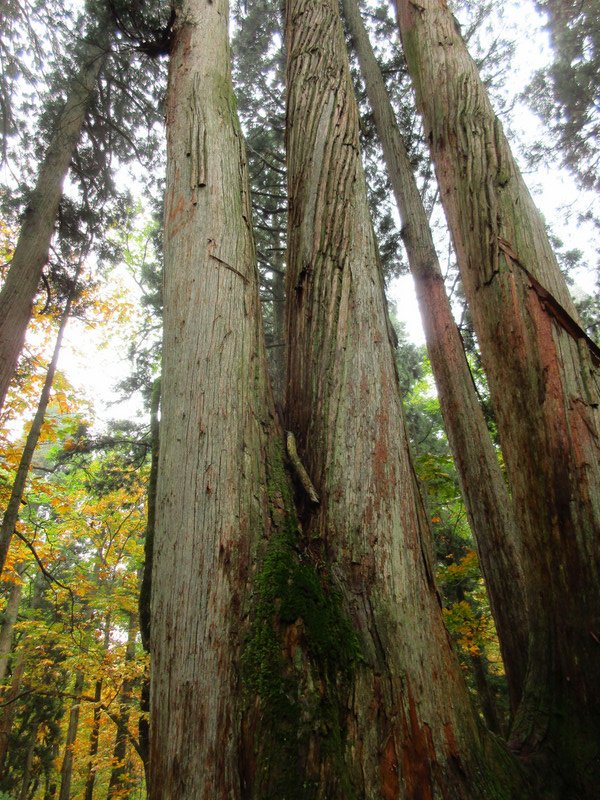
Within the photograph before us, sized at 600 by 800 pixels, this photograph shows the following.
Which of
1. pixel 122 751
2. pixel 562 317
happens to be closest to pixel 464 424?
pixel 562 317

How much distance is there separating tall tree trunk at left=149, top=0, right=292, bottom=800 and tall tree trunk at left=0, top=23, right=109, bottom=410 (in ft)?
12.7

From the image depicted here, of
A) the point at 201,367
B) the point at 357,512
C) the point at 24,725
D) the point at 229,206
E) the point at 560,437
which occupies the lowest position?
the point at 24,725

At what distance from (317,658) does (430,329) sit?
4.08 m

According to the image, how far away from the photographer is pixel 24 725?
1091 cm

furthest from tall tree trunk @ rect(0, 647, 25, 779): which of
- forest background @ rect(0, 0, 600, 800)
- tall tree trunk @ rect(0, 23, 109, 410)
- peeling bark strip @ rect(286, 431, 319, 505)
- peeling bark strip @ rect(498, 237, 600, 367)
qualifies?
peeling bark strip @ rect(498, 237, 600, 367)

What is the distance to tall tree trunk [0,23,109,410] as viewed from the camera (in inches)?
221

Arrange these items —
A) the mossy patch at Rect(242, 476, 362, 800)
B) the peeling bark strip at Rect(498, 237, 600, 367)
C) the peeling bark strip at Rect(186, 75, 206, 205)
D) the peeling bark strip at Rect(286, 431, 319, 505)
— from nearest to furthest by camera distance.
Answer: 1. the mossy patch at Rect(242, 476, 362, 800)
2. the peeling bark strip at Rect(286, 431, 319, 505)
3. the peeling bark strip at Rect(498, 237, 600, 367)
4. the peeling bark strip at Rect(186, 75, 206, 205)

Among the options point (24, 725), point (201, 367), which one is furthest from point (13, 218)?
point (24, 725)

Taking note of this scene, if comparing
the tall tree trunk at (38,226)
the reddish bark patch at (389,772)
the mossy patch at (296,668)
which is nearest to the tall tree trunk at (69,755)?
the tall tree trunk at (38,226)

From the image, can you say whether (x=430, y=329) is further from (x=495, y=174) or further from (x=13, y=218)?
(x=13, y=218)

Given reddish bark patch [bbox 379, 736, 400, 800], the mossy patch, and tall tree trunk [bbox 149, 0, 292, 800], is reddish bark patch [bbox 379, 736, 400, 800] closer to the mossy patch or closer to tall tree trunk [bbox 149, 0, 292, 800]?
the mossy patch

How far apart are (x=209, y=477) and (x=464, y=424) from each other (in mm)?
3280

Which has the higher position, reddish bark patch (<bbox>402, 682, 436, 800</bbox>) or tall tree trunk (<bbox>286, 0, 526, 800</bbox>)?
tall tree trunk (<bbox>286, 0, 526, 800</bbox>)

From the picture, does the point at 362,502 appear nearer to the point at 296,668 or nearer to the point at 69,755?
the point at 296,668
